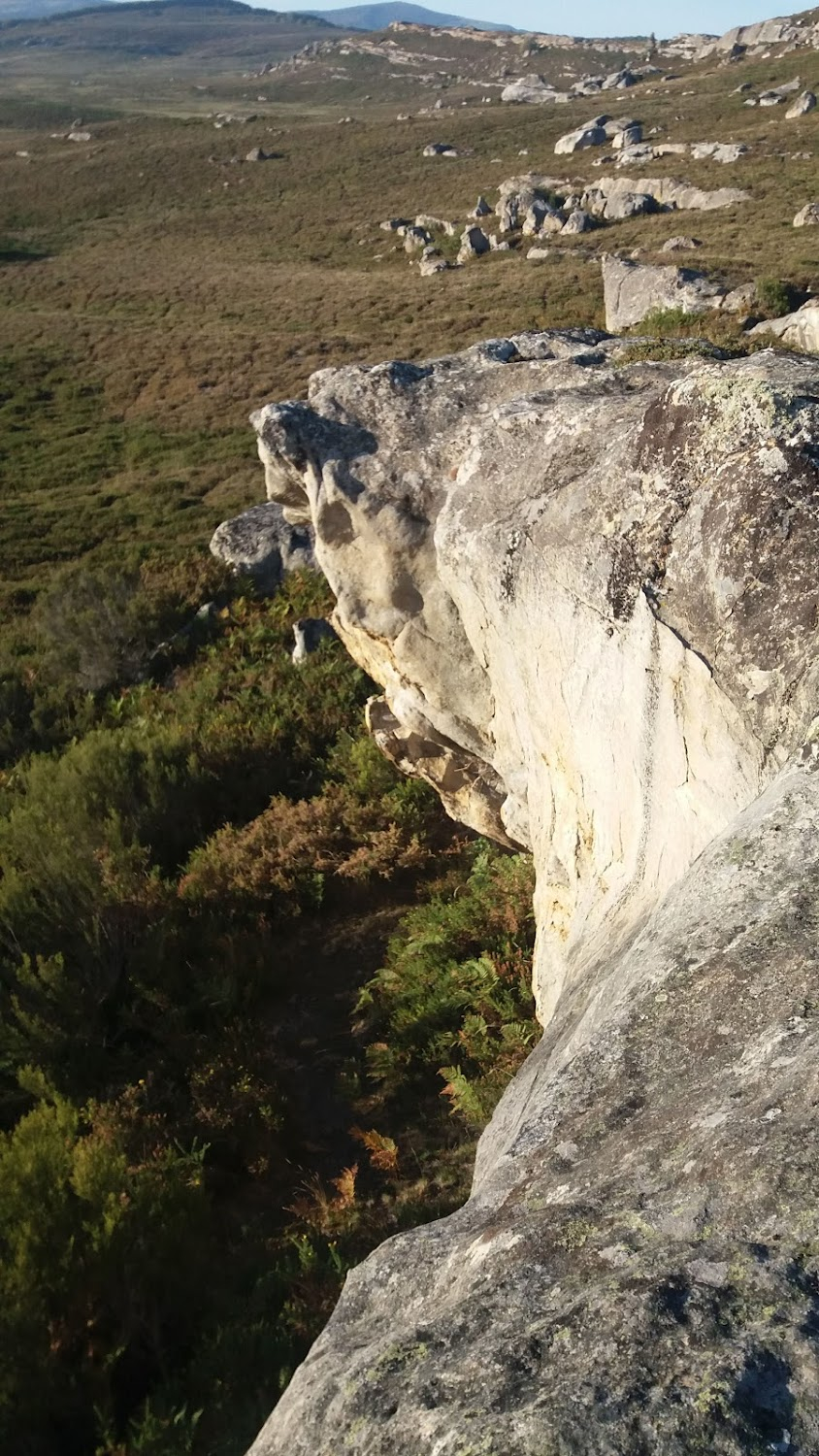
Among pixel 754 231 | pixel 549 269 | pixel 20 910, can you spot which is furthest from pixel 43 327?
pixel 20 910

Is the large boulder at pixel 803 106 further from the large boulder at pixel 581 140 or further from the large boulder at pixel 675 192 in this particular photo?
the large boulder at pixel 675 192

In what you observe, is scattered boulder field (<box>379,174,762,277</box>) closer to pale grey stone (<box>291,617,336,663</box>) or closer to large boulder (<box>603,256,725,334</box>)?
large boulder (<box>603,256,725,334</box>)

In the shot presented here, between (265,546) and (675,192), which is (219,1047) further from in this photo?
(675,192)

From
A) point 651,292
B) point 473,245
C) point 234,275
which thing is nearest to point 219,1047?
point 651,292

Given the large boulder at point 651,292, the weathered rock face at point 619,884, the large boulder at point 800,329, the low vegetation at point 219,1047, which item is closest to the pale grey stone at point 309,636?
the low vegetation at point 219,1047

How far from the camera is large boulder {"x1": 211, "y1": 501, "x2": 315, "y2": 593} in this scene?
1819 cm

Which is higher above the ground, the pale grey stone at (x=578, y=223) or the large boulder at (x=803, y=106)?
the large boulder at (x=803, y=106)

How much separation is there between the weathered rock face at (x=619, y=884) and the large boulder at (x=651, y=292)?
22656 mm

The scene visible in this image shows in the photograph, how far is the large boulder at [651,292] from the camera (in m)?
28.4

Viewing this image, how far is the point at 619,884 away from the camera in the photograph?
16.7ft

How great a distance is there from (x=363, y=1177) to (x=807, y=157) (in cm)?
6747

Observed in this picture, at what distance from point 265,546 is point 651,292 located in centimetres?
1893

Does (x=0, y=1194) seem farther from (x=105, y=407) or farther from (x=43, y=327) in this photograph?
(x=43, y=327)

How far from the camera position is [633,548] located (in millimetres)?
4797
